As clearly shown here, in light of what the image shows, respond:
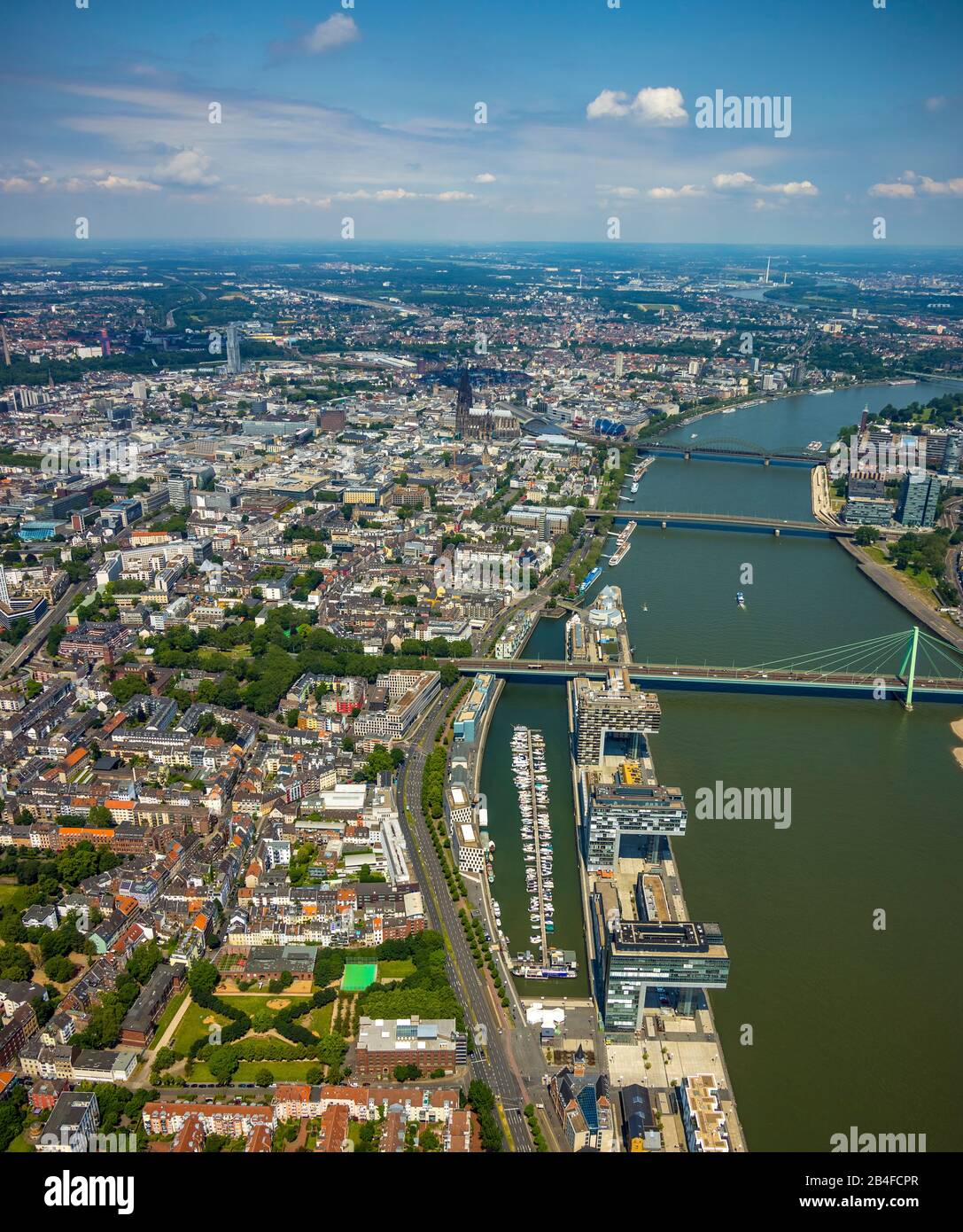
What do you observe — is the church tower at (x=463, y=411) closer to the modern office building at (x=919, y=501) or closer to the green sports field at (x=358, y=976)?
the modern office building at (x=919, y=501)

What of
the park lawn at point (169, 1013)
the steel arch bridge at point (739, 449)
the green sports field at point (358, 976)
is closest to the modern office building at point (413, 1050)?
the green sports field at point (358, 976)

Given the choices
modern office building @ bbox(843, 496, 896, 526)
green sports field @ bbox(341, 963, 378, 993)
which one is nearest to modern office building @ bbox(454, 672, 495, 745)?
green sports field @ bbox(341, 963, 378, 993)

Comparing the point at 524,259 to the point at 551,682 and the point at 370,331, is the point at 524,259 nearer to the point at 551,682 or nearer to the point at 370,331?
the point at 370,331

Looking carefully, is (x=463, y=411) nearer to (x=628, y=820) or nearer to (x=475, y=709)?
(x=475, y=709)

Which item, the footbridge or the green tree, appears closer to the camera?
the green tree

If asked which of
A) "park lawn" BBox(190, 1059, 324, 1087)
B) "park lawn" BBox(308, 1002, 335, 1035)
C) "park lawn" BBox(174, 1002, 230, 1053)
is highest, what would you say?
"park lawn" BBox(174, 1002, 230, 1053)

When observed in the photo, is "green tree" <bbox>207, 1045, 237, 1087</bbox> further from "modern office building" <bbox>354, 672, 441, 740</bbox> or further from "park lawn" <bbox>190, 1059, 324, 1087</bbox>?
"modern office building" <bbox>354, 672, 441, 740</bbox>

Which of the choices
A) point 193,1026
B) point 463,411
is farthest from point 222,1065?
point 463,411
